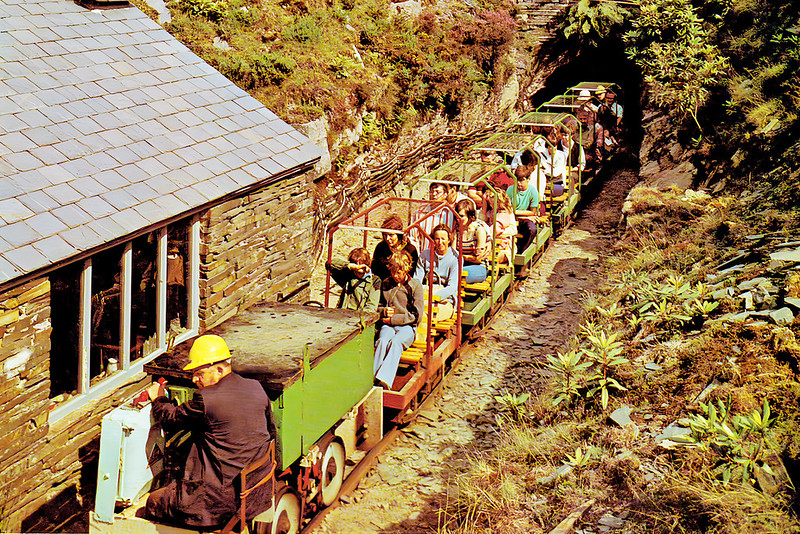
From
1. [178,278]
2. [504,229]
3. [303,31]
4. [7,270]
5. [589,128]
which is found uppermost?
[303,31]

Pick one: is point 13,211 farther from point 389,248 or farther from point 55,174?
point 389,248

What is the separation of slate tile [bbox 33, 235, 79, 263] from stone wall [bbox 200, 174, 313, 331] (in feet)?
7.43

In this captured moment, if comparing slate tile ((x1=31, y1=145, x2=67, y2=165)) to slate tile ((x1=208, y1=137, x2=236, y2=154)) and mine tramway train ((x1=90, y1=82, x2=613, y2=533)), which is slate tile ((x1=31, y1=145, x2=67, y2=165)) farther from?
mine tramway train ((x1=90, y1=82, x2=613, y2=533))

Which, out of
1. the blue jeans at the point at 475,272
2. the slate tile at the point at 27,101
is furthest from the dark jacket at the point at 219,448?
the blue jeans at the point at 475,272

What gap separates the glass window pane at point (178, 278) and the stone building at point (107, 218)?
0.02 meters

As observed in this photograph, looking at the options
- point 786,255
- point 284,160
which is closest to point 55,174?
point 284,160

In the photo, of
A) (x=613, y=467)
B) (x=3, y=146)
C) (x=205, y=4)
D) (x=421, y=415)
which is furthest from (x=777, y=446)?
(x=205, y=4)

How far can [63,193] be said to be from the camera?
7852 millimetres

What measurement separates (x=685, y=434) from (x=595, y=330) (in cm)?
302

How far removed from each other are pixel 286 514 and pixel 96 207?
11.2 feet

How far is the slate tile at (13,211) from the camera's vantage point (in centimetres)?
722

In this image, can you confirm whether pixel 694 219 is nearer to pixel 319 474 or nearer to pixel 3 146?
pixel 319 474

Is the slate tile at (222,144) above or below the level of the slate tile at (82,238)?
above

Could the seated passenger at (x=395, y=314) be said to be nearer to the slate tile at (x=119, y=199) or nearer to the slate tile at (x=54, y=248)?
the slate tile at (x=119, y=199)
